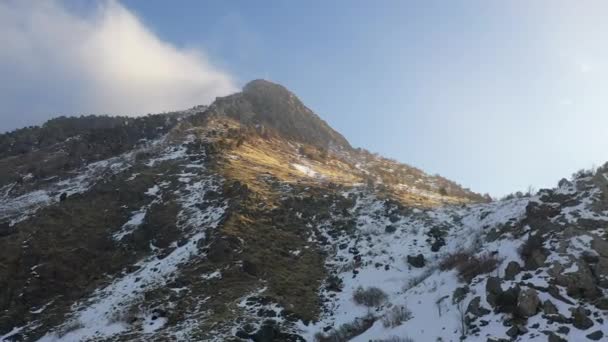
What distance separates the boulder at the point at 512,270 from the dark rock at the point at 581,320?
2956mm

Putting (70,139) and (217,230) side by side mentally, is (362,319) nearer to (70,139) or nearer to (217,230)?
(217,230)

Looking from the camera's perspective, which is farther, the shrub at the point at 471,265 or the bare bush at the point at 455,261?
the bare bush at the point at 455,261

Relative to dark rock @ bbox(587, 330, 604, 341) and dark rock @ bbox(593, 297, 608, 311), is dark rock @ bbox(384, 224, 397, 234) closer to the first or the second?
dark rock @ bbox(593, 297, 608, 311)

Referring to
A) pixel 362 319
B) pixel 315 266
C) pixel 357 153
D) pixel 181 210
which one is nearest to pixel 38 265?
pixel 181 210

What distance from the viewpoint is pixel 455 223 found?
3291 centimetres

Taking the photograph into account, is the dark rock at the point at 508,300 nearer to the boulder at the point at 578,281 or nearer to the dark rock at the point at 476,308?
the dark rock at the point at 476,308

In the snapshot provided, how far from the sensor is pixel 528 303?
1595 centimetres

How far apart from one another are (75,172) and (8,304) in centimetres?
2183

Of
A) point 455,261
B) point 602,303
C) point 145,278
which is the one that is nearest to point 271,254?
point 145,278

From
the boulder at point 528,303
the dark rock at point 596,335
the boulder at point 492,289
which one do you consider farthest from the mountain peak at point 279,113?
the dark rock at point 596,335

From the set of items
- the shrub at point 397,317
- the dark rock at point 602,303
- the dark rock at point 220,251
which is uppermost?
the dark rock at point 602,303

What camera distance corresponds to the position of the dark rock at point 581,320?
1461 centimetres

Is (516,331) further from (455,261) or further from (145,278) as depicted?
(145,278)

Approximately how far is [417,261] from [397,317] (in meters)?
8.88
